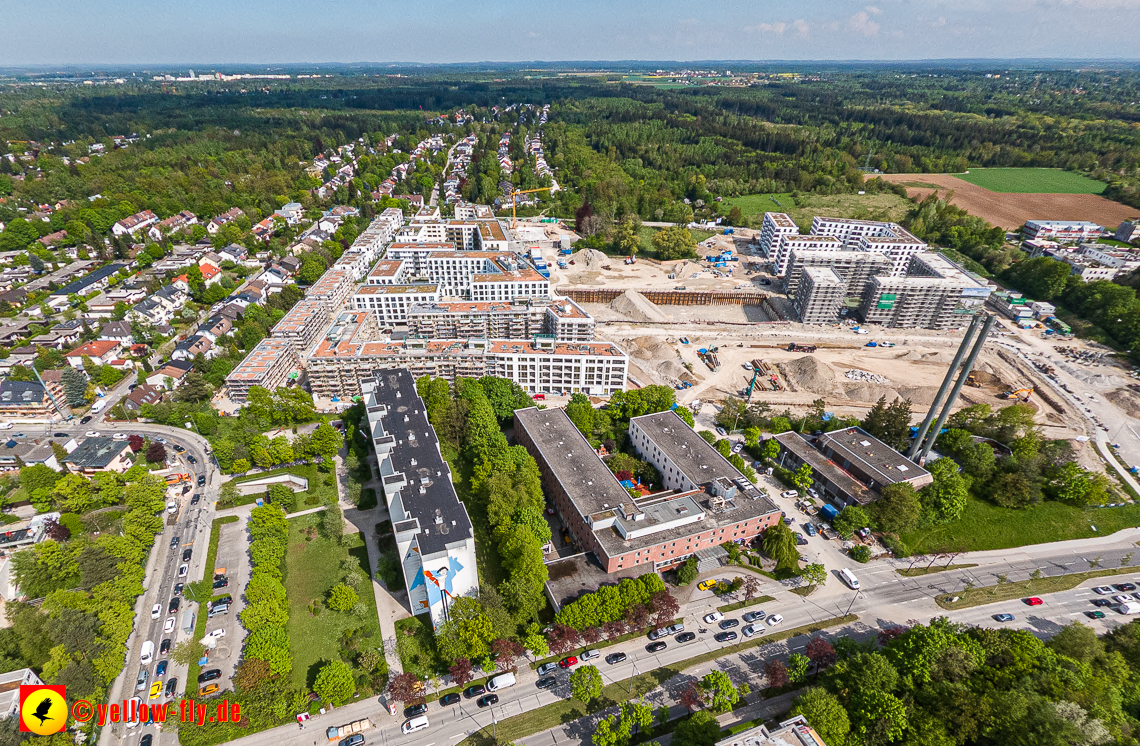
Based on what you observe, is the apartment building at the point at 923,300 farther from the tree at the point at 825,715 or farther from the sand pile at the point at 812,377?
the tree at the point at 825,715

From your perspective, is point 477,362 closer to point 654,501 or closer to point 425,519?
point 425,519

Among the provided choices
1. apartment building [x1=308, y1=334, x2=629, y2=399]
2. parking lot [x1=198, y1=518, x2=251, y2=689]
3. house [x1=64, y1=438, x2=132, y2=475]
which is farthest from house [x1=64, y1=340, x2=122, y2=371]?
parking lot [x1=198, y1=518, x2=251, y2=689]

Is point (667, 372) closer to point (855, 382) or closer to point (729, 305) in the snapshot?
point (855, 382)

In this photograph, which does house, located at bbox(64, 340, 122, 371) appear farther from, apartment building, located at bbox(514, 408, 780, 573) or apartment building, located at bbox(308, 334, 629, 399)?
apartment building, located at bbox(514, 408, 780, 573)

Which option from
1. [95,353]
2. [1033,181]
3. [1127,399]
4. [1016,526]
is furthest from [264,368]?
[1033,181]

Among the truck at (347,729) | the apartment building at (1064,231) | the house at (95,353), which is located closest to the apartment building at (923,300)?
the apartment building at (1064,231)

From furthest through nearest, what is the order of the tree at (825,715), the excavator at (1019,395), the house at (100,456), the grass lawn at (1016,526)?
the excavator at (1019,395)
the house at (100,456)
the grass lawn at (1016,526)
the tree at (825,715)

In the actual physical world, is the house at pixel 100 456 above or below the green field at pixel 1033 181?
below
